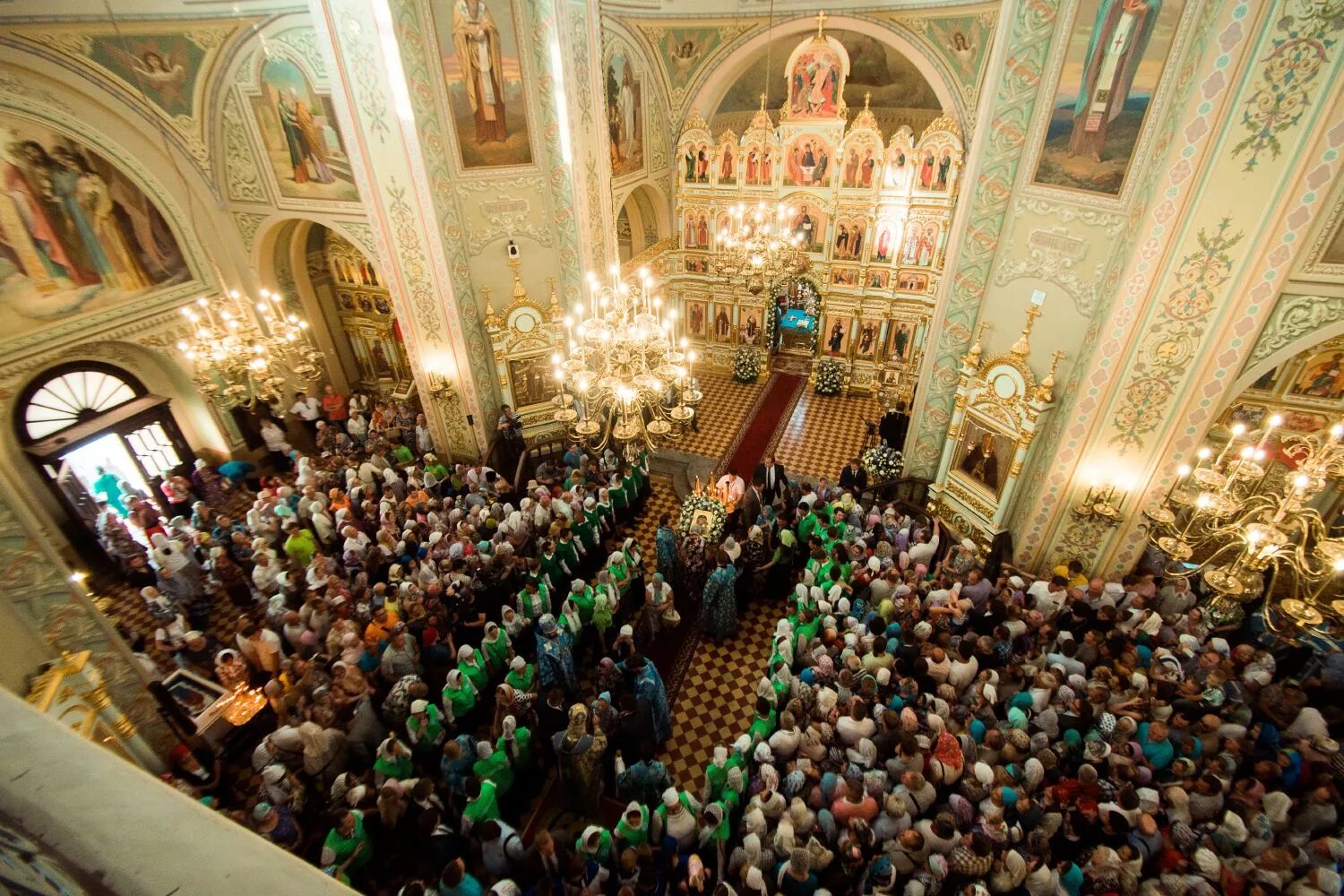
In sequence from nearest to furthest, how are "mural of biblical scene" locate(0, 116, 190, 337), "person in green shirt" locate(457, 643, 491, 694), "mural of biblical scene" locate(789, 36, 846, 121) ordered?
"person in green shirt" locate(457, 643, 491, 694) → "mural of biblical scene" locate(0, 116, 190, 337) → "mural of biblical scene" locate(789, 36, 846, 121)

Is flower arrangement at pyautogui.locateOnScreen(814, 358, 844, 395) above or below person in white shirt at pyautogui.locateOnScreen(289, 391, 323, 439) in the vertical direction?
below

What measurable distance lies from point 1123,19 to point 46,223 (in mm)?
14278

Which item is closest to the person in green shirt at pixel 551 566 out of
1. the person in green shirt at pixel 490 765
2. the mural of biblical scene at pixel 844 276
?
the person in green shirt at pixel 490 765

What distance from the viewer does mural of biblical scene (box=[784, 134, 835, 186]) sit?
13469 millimetres

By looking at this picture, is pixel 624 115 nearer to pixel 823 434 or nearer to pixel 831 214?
pixel 831 214

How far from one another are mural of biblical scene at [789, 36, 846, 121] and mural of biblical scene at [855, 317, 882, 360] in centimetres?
467

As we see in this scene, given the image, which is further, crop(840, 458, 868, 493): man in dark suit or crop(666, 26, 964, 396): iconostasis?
crop(666, 26, 964, 396): iconostasis

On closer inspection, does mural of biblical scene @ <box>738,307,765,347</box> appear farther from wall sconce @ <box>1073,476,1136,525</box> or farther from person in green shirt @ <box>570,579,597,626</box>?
person in green shirt @ <box>570,579,597,626</box>

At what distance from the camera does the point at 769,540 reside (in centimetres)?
860

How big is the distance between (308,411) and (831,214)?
40.3 feet

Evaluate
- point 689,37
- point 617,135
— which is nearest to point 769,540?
point 617,135

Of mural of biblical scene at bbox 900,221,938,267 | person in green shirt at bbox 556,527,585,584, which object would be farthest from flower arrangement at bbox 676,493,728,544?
mural of biblical scene at bbox 900,221,938,267

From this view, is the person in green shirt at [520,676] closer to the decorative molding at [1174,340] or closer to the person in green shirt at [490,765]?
the person in green shirt at [490,765]

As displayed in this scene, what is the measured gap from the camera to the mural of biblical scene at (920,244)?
1347cm
